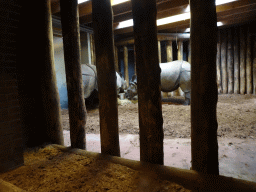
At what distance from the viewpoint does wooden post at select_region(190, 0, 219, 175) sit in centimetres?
159

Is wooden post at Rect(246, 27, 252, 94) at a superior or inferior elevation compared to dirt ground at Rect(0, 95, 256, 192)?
superior

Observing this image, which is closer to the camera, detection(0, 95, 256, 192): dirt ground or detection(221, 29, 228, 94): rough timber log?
detection(0, 95, 256, 192): dirt ground

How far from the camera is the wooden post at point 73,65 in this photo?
8.20ft

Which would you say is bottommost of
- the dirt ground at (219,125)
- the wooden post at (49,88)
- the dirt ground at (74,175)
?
the dirt ground at (219,125)

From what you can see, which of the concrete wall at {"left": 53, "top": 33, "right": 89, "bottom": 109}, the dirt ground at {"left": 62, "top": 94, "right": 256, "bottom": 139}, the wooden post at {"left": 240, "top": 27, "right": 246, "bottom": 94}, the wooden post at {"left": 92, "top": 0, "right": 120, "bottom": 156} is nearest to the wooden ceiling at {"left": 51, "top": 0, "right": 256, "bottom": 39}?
the wooden post at {"left": 240, "top": 27, "right": 246, "bottom": 94}

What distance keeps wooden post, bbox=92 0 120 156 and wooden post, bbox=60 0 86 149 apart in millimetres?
467

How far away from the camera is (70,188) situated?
1721mm

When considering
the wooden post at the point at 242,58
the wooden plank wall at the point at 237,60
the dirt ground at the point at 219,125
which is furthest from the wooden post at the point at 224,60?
the dirt ground at the point at 219,125

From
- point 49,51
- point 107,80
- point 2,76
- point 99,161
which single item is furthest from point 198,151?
point 49,51

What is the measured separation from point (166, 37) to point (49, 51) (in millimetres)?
8423

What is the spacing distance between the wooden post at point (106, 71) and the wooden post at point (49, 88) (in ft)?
3.60

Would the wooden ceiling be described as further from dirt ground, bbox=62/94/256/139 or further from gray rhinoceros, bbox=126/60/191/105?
dirt ground, bbox=62/94/256/139

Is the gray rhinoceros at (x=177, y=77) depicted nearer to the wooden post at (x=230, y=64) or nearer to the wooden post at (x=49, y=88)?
the wooden post at (x=230, y=64)

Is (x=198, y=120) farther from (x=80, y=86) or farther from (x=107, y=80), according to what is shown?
(x=80, y=86)
